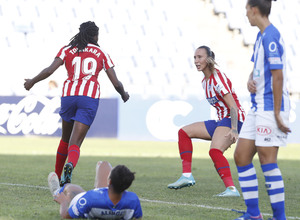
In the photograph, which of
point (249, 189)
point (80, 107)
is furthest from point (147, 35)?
point (249, 189)

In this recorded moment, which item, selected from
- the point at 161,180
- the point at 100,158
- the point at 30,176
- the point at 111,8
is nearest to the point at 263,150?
the point at 161,180

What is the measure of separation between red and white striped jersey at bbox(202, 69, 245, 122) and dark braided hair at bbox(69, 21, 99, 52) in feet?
4.66

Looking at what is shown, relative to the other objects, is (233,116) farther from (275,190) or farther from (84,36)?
(275,190)

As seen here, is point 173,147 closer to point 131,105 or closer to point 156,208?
point 131,105

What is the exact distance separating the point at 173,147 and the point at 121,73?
8.16 metres

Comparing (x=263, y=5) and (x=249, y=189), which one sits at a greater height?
(x=263, y=5)

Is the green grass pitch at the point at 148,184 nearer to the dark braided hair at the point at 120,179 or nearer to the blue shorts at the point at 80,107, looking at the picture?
the dark braided hair at the point at 120,179

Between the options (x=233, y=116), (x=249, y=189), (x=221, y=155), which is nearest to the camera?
(x=249, y=189)

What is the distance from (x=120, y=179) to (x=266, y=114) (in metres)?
1.20

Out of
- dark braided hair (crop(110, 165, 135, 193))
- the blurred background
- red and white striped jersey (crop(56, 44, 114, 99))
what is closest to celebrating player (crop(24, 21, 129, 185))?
red and white striped jersey (crop(56, 44, 114, 99))

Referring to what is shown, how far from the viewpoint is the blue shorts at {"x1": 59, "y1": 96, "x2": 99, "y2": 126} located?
6738 mm

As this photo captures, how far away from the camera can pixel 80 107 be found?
6.78 metres

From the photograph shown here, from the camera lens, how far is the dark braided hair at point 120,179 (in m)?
4.50

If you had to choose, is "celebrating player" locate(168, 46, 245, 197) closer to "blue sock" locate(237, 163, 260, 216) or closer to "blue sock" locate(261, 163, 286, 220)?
"blue sock" locate(237, 163, 260, 216)
